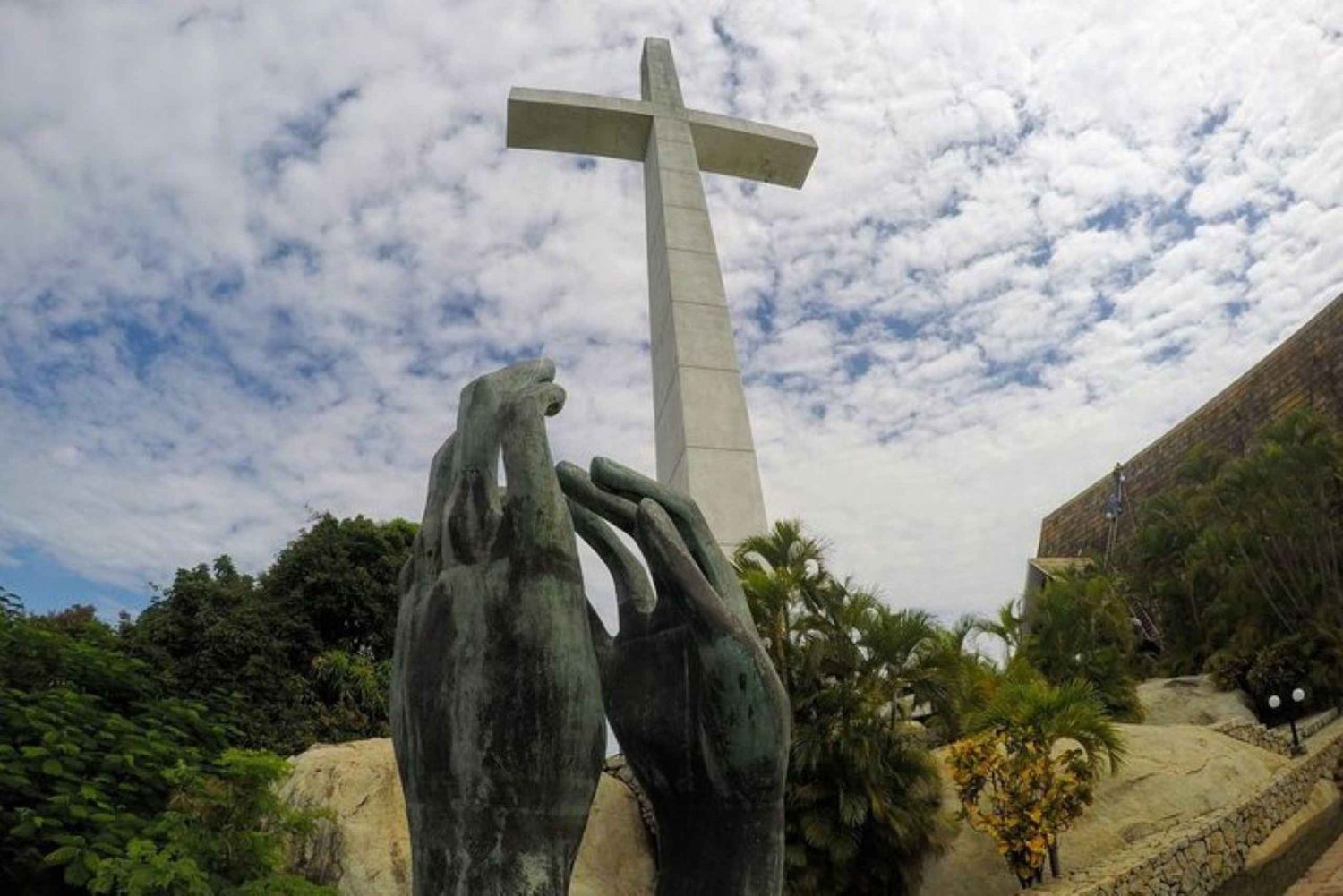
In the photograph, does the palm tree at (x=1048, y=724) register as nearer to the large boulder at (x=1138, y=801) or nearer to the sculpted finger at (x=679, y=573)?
the large boulder at (x=1138, y=801)

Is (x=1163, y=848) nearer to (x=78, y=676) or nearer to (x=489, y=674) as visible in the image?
(x=489, y=674)

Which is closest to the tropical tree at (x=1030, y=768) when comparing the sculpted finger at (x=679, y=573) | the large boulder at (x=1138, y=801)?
the large boulder at (x=1138, y=801)

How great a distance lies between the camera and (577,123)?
11.3 m

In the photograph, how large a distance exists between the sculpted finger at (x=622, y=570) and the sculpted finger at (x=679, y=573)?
21 cm

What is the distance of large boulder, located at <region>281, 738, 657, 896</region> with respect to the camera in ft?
30.2

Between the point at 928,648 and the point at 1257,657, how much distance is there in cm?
1192

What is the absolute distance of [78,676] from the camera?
8.71 m

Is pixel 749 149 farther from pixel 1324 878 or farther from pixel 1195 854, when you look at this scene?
pixel 1324 878

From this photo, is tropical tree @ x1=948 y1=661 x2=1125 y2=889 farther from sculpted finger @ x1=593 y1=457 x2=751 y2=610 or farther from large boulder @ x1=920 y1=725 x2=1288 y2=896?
sculpted finger @ x1=593 y1=457 x2=751 y2=610

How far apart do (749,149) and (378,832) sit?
8379 mm

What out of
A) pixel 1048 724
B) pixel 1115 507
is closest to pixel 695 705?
pixel 1048 724

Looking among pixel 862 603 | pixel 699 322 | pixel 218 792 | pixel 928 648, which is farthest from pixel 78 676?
pixel 928 648

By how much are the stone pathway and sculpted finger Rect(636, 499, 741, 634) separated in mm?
7089

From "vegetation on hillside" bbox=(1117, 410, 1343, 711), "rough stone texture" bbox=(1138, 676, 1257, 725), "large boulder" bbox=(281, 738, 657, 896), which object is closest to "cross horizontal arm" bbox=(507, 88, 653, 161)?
"large boulder" bbox=(281, 738, 657, 896)
